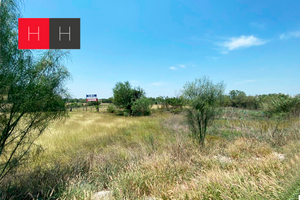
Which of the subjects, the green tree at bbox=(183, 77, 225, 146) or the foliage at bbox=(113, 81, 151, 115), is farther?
the foliage at bbox=(113, 81, 151, 115)

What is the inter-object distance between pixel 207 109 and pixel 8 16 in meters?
7.10

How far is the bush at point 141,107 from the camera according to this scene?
2564 cm

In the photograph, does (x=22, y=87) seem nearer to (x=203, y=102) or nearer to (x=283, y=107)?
(x=203, y=102)

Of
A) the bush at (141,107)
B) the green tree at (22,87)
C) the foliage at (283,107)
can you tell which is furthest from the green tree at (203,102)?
the bush at (141,107)

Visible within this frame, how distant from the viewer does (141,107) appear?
2578 centimetres

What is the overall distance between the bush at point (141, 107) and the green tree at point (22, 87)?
22134mm

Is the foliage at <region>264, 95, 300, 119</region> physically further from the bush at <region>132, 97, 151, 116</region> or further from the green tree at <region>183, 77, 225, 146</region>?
the bush at <region>132, 97, 151, 116</region>

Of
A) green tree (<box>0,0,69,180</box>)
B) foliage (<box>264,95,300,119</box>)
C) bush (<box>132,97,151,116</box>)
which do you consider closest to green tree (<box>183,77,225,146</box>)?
green tree (<box>0,0,69,180</box>)

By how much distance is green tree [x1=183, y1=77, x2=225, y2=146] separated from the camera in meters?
6.27

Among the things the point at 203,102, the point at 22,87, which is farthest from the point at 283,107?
the point at 22,87

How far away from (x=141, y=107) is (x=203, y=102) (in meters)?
20.1

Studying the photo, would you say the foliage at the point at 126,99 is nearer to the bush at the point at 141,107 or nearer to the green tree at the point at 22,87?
the bush at the point at 141,107

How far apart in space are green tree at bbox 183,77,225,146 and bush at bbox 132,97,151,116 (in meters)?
19.3

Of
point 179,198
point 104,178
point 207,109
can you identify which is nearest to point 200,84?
point 207,109
